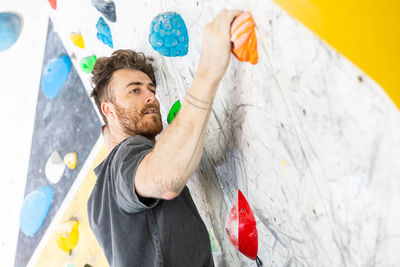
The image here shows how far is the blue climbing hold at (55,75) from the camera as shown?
2.22 metres

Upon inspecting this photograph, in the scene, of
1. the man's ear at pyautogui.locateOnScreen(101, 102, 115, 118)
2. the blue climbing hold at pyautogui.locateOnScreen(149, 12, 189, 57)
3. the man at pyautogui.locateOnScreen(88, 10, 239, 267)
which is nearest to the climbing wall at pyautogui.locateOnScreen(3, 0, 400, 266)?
the blue climbing hold at pyautogui.locateOnScreen(149, 12, 189, 57)

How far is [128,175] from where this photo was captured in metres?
0.92

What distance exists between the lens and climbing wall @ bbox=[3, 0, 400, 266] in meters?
0.62

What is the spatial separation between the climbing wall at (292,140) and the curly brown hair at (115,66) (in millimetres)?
44

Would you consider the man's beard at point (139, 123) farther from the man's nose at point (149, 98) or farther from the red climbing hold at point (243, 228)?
the red climbing hold at point (243, 228)

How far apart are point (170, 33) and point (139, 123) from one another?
0.31m

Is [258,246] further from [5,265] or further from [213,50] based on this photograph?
[5,265]

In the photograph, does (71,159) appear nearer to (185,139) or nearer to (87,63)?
(87,63)

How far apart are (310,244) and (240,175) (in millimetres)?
287

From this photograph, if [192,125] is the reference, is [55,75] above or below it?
below

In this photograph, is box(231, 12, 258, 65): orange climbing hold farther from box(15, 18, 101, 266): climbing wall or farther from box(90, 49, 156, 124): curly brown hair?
box(15, 18, 101, 266): climbing wall

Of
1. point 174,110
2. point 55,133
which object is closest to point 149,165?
point 174,110

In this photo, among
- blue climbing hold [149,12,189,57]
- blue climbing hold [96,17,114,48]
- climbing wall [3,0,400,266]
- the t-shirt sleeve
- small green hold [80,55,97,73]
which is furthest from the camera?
small green hold [80,55,97,73]

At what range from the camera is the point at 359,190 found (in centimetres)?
66
